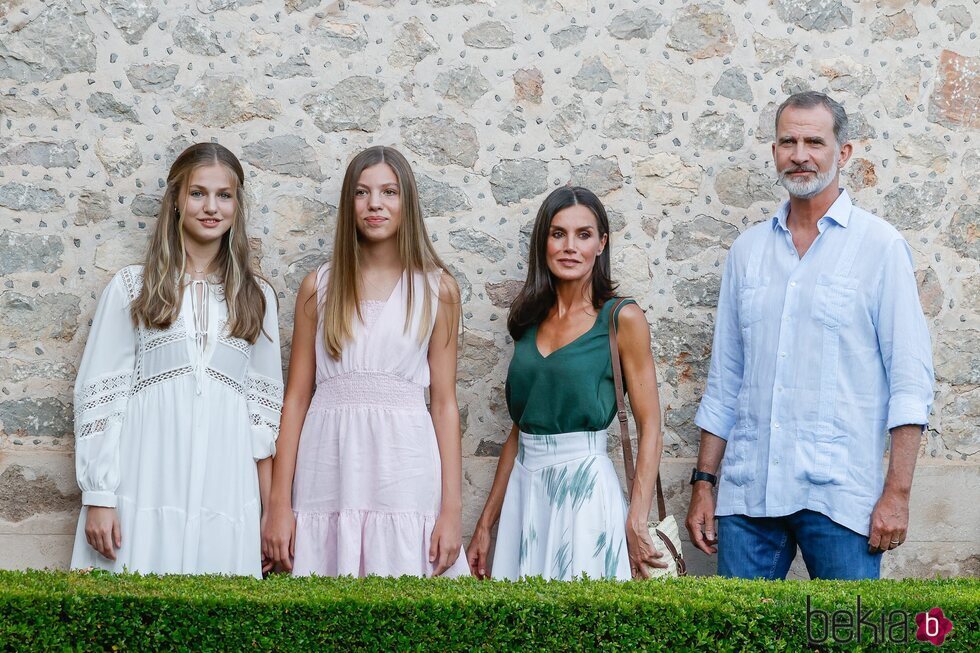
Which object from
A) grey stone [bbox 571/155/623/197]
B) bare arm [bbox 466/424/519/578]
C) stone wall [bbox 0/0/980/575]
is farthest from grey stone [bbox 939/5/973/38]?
bare arm [bbox 466/424/519/578]

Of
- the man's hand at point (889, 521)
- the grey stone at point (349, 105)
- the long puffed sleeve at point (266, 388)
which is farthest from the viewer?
the grey stone at point (349, 105)

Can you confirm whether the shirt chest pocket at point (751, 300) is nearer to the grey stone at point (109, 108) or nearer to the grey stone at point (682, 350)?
the grey stone at point (682, 350)

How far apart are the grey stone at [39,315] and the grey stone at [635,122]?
233cm

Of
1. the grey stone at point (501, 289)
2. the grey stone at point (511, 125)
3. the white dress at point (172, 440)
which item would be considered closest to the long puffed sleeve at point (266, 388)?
the white dress at point (172, 440)

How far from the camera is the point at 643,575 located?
158 inches

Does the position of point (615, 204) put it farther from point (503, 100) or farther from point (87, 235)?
point (87, 235)

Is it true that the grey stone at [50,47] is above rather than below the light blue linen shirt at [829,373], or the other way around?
above

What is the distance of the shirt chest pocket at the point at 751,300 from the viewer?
164 inches

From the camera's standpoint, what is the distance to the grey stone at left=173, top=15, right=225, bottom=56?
4602 millimetres

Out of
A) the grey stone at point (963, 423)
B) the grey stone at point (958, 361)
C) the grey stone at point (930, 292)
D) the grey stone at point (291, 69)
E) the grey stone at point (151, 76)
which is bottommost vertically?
the grey stone at point (963, 423)

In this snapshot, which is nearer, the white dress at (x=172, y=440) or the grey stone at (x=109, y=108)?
the white dress at (x=172, y=440)

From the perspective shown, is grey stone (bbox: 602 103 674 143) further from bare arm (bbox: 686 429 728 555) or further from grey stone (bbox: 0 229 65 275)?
grey stone (bbox: 0 229 65 275)

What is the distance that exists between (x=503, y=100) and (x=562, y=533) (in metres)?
1.86

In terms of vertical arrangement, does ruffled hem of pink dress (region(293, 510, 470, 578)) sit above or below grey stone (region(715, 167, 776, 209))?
below
